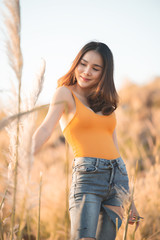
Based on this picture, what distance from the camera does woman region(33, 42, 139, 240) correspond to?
4.88 ft

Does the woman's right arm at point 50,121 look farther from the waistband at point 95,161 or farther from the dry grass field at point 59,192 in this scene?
the waistband at point 95,161

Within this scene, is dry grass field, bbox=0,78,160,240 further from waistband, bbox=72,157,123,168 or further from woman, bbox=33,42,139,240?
waistband, bbox=72,157,123,168

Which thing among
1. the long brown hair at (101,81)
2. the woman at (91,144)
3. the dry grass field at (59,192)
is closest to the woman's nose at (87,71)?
the woman at (91,144)

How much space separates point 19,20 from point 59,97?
830 millimetres

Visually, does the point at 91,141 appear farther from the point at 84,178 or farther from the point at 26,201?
the point at 26,201

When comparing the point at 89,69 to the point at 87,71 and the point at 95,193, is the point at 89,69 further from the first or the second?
the point at 95,193

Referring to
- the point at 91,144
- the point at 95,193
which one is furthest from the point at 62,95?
the point at 95,193

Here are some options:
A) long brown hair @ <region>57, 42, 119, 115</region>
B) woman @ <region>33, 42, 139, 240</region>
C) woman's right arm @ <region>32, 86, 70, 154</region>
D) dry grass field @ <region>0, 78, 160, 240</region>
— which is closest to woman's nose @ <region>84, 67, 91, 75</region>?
woman @ <region>33, 42, 139, 240</region>

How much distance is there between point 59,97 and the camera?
1.58m

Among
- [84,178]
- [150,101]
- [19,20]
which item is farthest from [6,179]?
[150,101]

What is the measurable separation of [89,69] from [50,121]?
65cm

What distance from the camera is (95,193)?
1548 mm

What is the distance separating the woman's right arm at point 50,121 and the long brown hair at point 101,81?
1.04 ft

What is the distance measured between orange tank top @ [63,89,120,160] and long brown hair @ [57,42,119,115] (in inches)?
7.9
